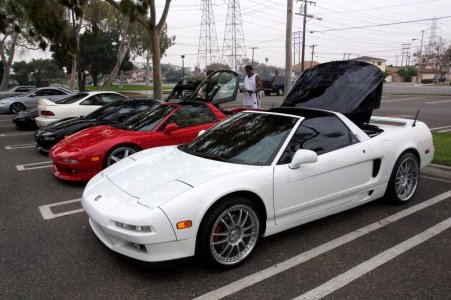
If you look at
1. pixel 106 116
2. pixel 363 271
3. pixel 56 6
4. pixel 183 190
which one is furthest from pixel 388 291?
pixel 56 6

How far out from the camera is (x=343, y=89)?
5.37 metres

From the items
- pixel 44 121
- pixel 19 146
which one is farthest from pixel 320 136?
pixel 44 121

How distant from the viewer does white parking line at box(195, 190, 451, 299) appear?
9.58 ft

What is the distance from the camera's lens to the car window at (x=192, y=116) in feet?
→ 21.1

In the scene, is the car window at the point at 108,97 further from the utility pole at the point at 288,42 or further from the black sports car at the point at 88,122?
the utility pole at the point at 288,42

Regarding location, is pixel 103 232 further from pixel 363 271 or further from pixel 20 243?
pixel 363 271

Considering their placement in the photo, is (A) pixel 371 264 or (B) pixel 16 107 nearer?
(A) pixel 371 264

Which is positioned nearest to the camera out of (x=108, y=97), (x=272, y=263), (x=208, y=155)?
(x=272, y=263)

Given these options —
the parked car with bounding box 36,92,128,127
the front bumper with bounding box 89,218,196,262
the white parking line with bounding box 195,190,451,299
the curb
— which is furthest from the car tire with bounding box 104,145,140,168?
the parked car with bounding box 36,92,128,127

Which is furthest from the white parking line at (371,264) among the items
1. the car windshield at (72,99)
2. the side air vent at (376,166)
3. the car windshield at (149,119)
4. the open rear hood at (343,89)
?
the car windshield at (72,99)

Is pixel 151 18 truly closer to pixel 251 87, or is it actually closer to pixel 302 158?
pixel 251 87

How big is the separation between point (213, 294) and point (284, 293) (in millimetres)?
534

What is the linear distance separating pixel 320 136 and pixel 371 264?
4.50 feet

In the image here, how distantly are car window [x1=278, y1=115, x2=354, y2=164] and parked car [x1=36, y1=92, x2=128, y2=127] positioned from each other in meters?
8.41
